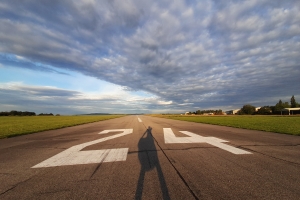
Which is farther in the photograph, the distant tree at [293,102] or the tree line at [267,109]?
the distant tree at [293,102]

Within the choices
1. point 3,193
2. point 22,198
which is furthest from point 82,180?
point 3,193

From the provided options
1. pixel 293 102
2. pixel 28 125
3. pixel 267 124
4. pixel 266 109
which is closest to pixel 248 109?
pixel 266 109

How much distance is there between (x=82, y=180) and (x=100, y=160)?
1.66 metres

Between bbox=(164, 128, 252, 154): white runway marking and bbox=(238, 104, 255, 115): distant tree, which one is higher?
bbox=(238, 104, 255, 115): distant tree

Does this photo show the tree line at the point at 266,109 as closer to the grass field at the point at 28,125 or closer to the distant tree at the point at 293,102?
the distant tree at the point at 293,102

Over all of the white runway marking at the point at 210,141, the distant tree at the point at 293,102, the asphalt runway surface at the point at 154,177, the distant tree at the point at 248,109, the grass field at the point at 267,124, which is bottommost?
the asphalt runway surface at the point at 154,177

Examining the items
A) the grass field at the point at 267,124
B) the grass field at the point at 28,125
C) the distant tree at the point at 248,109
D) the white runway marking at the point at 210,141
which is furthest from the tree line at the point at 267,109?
the white runway marking at the point at 210,141

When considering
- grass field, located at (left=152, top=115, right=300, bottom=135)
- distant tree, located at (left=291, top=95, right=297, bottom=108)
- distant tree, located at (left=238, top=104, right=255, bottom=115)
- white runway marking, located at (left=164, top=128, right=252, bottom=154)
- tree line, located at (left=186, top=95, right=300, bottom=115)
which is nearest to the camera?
white runway marking, located at (left=164, top=128, right=252, bottom=154)

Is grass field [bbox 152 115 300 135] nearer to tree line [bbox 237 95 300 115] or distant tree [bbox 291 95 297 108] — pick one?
tree line [bbox 237 95 300 115]

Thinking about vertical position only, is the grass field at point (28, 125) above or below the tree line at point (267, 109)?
below

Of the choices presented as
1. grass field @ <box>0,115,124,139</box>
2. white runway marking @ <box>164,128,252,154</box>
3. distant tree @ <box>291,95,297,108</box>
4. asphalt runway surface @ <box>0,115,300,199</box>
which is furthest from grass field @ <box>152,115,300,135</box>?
distant tree @ <box>291,95,297,108</box>

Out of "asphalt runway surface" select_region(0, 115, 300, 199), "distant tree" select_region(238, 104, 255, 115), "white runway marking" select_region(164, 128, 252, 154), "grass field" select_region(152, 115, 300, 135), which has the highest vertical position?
"distant tree" select_region(238, 104, 255, 115)

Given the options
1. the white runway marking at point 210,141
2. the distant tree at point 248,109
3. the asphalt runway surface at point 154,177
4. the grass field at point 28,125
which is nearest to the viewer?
the asphalt runway surface at point 154,177

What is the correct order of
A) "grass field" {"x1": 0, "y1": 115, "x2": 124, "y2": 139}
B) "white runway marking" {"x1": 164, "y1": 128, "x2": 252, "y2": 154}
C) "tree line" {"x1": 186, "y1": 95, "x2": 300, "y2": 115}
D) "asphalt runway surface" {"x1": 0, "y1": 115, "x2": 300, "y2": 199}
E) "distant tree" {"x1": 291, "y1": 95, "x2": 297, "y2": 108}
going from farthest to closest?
"distant tree" {"x1": 291, "y1": 95, "x2": 297, "y2": 108} → "tree line" {"x1": 186, "y1": 95, "x2": 300, "y2": 115} → "grass field" {"x1": 0, "y1": 115, "x2": 124, "y2": 139} → "white runway marking" {"x1": 164, "y1": 128, "x2": 252, "y2": 154} → "asphalt runway surface" {"x1": 0, "y1": 115, "x2": 300, "y2": 199}
